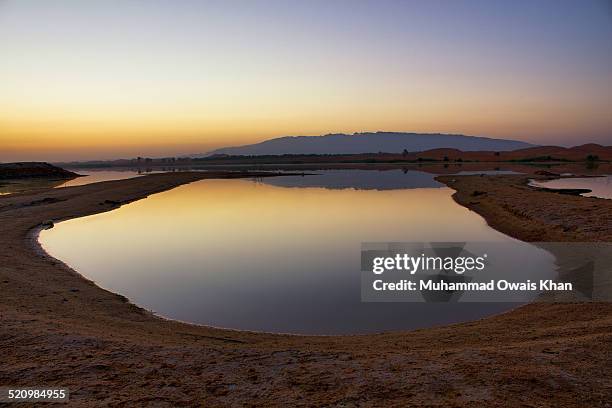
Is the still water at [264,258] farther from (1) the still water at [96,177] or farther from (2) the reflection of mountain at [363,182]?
(1) the still water at [96,177]

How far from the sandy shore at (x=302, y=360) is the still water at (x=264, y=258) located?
3.50ft

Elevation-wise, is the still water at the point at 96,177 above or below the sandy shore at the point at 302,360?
above

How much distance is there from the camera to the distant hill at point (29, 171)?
6950 centimetres

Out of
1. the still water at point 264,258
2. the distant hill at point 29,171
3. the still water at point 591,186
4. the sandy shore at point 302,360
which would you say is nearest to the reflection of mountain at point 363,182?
the still water at point 591,186

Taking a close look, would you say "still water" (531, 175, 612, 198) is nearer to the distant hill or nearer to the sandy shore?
the sandy shore

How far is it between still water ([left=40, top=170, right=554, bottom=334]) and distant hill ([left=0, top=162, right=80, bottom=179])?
52658 millimetres

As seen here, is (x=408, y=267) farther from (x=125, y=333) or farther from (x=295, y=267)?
(x=125, y=333)

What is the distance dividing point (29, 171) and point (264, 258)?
246 feet

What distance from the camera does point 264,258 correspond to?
15312 mm

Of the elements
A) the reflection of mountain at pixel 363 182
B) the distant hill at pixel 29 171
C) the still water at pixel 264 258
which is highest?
the distant hill at pixel 29 171

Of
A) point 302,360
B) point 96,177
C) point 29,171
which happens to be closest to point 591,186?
point 302,360

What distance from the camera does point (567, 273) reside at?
1219 cm

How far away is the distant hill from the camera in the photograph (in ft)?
228

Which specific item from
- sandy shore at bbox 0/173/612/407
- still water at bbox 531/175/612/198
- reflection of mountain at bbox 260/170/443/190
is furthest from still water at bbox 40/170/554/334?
reflection of mountain at bbox 260/170/443/190
